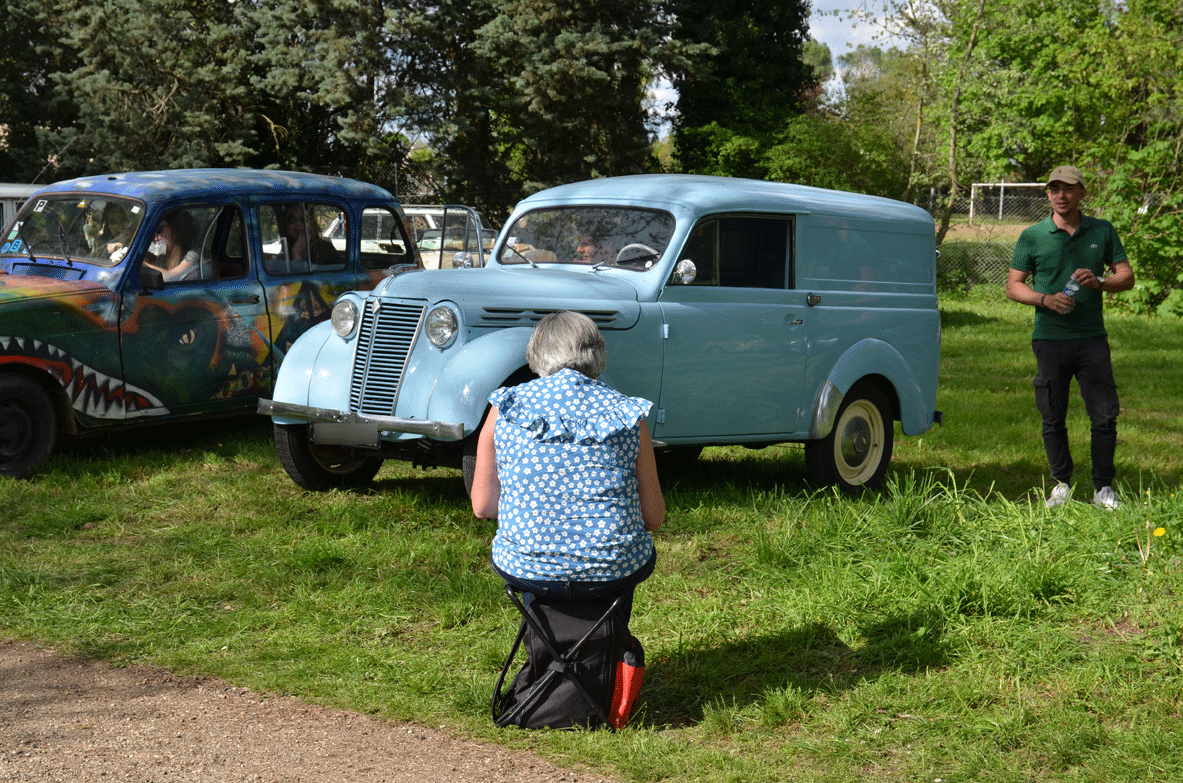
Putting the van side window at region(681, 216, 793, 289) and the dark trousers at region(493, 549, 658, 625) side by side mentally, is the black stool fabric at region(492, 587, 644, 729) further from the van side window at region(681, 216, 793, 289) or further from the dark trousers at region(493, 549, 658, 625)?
the van side window at region(681, 216, 793, 289)

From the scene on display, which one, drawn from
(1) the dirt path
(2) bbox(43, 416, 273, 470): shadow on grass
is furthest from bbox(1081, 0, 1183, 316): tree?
(1) the dirt path

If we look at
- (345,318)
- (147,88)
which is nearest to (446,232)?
(345,318)

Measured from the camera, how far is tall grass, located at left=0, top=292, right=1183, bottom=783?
3.86 metres

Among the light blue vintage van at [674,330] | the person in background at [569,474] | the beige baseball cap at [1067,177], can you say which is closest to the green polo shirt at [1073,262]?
the beige baseball cap at [1067,177]

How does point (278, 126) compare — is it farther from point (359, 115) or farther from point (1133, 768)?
point (1133, 768)

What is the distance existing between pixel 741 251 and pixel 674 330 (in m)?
0.83

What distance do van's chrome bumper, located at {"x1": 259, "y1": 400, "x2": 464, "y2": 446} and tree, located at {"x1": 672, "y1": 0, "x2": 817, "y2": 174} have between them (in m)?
18.1

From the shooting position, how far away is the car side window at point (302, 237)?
27.9 ft

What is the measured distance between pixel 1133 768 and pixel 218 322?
6.53 meters

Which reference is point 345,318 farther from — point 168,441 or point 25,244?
point 25,244

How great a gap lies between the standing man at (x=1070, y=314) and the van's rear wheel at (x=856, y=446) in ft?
3.60

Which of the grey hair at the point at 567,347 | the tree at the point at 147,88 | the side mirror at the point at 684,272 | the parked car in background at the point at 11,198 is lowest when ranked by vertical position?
the grey hair at the point at 567,347

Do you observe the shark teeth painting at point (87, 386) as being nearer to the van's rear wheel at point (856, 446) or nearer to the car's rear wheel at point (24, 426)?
the car's rear wheel at point (24, 426)

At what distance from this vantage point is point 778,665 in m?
4.56
